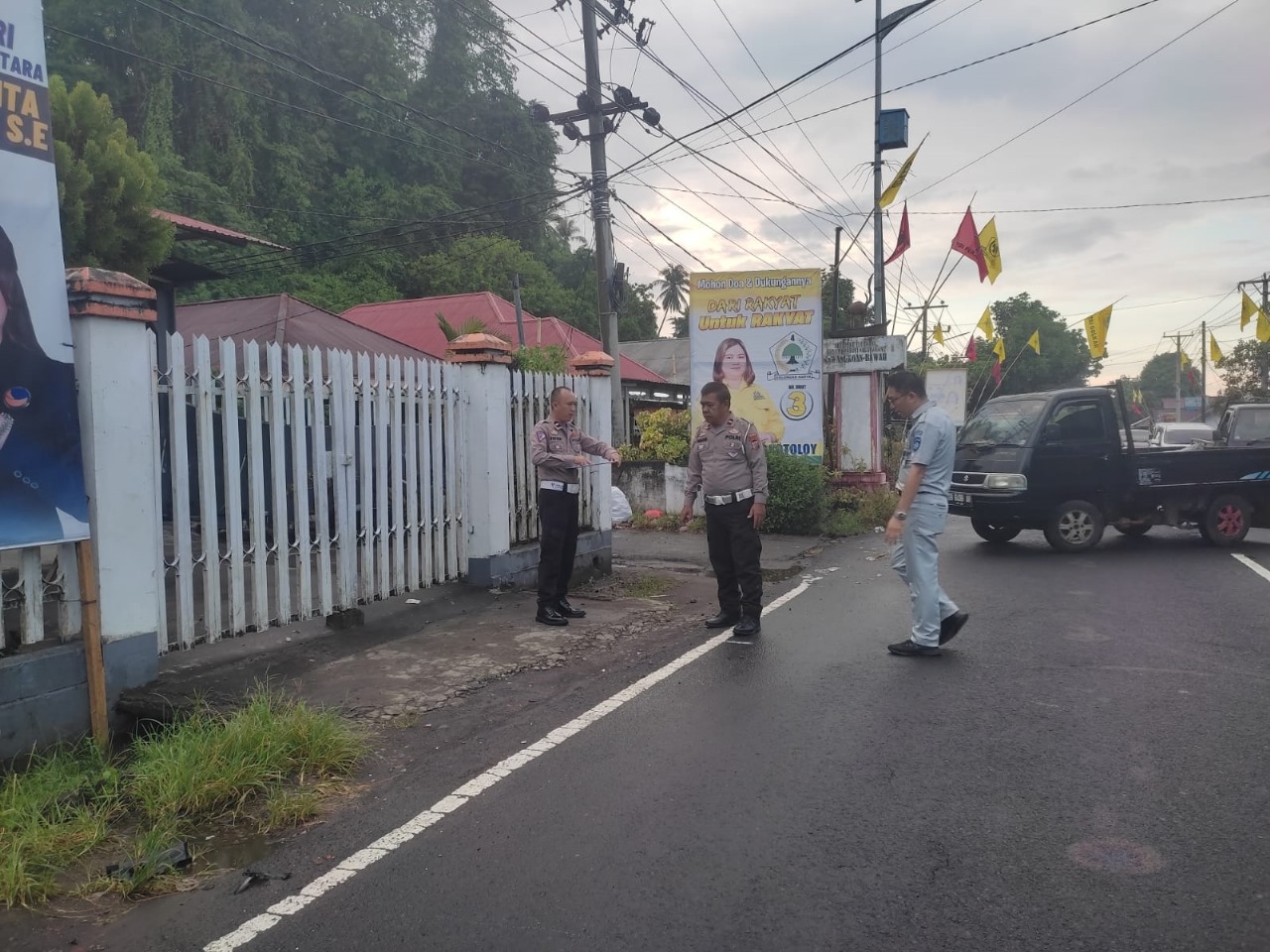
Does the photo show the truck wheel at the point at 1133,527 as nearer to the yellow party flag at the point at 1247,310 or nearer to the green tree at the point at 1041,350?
the yellow party flag at the point at 1247,310

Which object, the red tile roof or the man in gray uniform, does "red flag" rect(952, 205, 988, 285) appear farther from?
the man in gray uniform

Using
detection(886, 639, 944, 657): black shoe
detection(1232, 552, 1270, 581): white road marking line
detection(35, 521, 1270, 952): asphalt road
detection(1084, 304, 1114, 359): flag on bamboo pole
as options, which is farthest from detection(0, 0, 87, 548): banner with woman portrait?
detection(1084, 304, 1114, 359): flag on bamboo pole

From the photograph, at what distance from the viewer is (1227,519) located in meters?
10.9

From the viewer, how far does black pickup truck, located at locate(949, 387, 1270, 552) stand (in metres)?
10.5

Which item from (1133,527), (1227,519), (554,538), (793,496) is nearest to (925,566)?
(554,538)

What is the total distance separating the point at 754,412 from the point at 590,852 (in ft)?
40.2

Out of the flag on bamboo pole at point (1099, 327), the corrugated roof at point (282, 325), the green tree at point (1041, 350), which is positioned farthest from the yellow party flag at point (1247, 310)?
the green tree at point (1041, 350)

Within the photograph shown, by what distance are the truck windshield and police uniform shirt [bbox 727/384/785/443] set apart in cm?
377

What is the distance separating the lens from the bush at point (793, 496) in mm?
13469

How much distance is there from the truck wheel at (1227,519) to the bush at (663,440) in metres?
7.28

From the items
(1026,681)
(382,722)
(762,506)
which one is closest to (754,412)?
(762,506)

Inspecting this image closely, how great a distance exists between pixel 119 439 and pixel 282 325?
8.82 metres

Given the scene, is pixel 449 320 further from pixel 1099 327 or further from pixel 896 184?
pixel 1099 327

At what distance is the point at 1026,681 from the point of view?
5.37 metres
